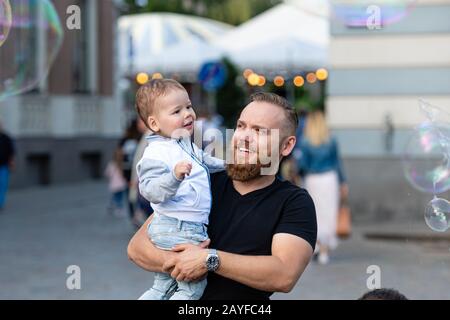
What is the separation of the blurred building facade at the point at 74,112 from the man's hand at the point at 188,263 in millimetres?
17285

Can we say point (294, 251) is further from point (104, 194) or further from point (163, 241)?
point (104, 194)

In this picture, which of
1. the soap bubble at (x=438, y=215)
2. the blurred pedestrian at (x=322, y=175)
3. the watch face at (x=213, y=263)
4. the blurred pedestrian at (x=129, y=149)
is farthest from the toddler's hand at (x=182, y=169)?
Answer: the blurred pedestrian at (x=129, y=149)

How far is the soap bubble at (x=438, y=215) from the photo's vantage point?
4.30m

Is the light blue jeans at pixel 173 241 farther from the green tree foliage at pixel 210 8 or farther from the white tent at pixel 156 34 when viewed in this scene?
the green tree foliage at pixel 210 8

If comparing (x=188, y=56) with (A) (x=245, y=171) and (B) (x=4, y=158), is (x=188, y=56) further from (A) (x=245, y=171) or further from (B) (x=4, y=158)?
(A) (x=245, y=171)

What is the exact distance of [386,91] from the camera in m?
12.9

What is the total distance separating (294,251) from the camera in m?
2.74

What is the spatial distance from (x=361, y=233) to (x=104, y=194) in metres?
8.88

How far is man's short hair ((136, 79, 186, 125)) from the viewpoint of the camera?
115 inches

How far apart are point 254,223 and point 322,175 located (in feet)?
24.0

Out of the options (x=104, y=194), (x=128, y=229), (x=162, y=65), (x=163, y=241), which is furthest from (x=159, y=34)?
(x=163, y=241)

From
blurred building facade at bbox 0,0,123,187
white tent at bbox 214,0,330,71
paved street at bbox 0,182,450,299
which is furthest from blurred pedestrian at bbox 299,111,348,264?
blurred building facade at bbox 0,0,123,187

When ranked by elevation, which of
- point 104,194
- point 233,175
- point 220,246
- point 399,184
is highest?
point 233,175

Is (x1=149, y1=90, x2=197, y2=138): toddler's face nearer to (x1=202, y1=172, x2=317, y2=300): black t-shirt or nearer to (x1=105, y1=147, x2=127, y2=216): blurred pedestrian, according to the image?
(x1=202, y1=172, x2=317, y2=300): black t-shirt
